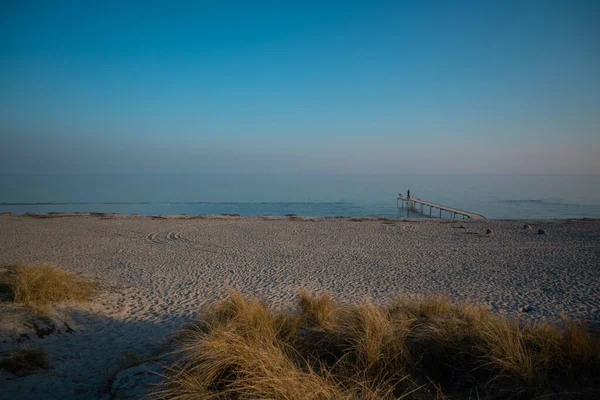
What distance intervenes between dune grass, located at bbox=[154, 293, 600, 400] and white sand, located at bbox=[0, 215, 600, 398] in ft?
6.32

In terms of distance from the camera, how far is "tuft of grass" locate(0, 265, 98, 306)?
636 cm

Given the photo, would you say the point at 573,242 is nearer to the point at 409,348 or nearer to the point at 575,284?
the point at 575,284

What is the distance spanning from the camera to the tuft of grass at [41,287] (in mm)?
6355

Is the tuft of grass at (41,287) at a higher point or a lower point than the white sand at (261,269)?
higher

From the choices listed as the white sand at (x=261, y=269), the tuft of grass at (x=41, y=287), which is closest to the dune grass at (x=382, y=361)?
the white sand at (x=261, y=269)

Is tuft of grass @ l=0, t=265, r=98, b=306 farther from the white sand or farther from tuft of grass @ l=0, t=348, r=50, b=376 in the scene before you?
tuft of grass @ l=0, t=348, r=50, b=376

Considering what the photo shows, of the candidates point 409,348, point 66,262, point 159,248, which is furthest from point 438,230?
point 66,262

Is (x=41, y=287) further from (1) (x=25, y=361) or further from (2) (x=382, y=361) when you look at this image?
(2) (x=382, y=361)

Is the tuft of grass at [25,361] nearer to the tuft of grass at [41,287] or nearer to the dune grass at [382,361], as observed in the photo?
the dune grass at [382,361]

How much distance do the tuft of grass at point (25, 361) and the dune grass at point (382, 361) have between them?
70.2 inches

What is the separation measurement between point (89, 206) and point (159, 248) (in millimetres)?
31155

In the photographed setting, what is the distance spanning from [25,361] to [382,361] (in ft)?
15.0

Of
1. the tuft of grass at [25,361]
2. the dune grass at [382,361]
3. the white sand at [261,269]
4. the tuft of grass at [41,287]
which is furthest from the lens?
the tuft of grass at [41,287]

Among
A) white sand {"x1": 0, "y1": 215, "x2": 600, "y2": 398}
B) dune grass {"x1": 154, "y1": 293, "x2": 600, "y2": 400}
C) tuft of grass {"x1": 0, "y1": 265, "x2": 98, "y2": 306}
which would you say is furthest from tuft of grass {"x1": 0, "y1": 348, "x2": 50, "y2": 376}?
tuft of grass {"x1": 0, "y1": 265, "x2": 98, "y2": 306}
